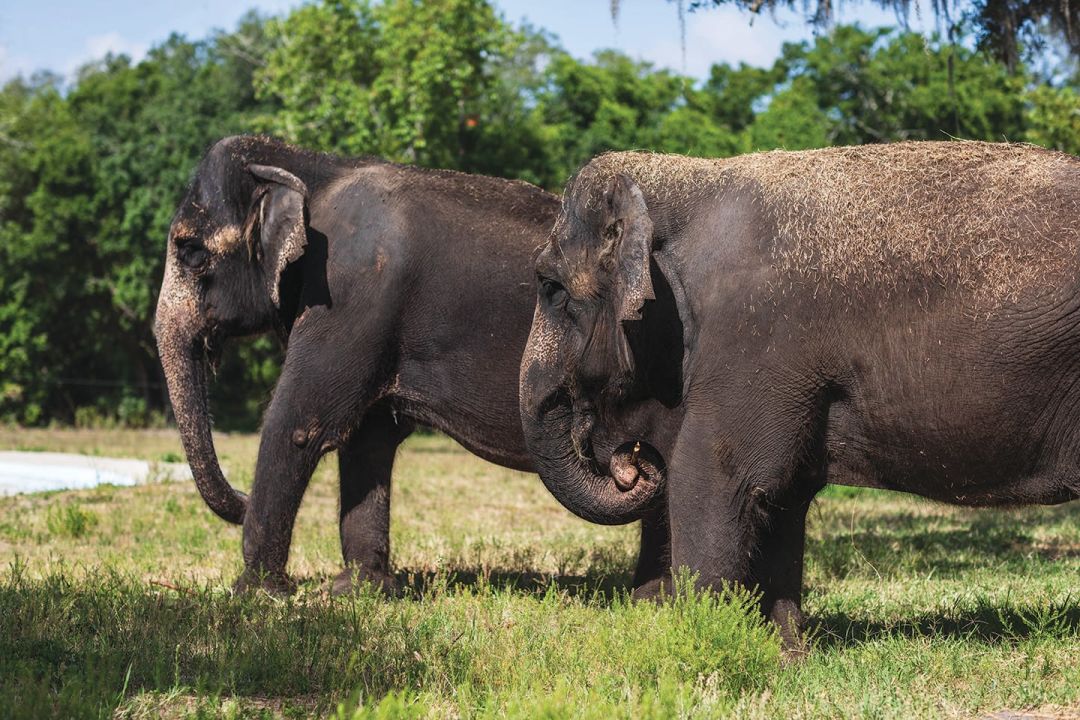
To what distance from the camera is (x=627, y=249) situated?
6.24m

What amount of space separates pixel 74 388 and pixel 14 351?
3.58 meters

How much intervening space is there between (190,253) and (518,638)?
12.6ft

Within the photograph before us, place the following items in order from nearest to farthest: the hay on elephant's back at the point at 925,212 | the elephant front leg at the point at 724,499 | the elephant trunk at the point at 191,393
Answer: the hay on elephant's back at the point at 925,212
the elephant front leg at the point at 724,499
the elephant trunk at the point at 191,393

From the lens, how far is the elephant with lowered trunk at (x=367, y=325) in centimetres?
813

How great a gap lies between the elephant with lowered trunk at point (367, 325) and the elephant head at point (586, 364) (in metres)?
1.11

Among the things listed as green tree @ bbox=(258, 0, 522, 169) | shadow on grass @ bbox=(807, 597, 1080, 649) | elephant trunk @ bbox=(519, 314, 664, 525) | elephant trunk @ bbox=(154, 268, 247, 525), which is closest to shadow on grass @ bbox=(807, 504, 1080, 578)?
shadow on grass @ bbox=(807, 597, 1080, 649)

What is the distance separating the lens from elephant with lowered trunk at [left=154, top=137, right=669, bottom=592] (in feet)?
26.7

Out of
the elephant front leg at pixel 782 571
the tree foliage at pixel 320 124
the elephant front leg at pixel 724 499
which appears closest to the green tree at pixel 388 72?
the tree foliage at pixel 320 124

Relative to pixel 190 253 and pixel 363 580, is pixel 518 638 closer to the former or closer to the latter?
pixel 363 580

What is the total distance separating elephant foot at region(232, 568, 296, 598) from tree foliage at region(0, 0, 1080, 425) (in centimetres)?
1867

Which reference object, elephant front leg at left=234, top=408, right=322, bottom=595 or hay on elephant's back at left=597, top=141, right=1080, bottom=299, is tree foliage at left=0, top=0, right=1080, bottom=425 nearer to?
elephant front leg at left=234, top=408, right=322, bottom=595

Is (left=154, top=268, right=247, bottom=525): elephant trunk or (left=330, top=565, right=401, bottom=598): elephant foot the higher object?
(left=154, top=268, right=247, bottom=525): elephant trunk

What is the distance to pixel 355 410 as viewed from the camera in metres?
8.19

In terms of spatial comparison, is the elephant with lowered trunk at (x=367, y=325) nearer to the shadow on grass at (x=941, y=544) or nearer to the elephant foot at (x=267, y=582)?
the elephant foot at (x=267, y=582)
